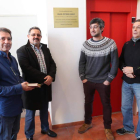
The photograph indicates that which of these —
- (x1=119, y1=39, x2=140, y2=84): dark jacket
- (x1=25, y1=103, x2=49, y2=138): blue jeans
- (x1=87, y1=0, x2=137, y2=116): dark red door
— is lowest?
(x1=25, y1=103, x2=49, y2=138): blue jeans

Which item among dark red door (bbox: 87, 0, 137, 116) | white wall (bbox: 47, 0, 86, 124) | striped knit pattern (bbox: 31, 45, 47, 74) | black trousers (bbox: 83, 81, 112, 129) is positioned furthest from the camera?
dark red door (bbox: 87, 0, 137, 116)

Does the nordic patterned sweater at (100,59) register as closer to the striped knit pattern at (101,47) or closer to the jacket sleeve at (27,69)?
the striped knit pattern at (101,47)

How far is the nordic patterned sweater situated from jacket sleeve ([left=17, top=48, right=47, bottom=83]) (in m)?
0.64

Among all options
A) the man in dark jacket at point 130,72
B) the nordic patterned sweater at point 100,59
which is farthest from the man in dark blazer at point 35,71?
the man in dark jacket at point 130,72

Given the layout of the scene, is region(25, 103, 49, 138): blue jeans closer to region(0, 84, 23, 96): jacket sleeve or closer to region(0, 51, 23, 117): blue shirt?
region(0, 51, 23, 117): blue shirt

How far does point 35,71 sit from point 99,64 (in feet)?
2.83

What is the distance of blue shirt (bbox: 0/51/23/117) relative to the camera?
1.21m

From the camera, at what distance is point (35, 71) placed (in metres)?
1.73

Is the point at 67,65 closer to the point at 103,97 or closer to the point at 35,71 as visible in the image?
the point at 35,71

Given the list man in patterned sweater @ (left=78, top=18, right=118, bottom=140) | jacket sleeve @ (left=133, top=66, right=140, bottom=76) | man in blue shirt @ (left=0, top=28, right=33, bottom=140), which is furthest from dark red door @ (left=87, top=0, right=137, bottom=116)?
man in blue shirt @ (left=0, top=28, right=33, bottom=140)

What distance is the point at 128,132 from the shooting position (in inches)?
82.7

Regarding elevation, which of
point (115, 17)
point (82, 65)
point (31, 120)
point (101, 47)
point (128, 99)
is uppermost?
point (115, 17)

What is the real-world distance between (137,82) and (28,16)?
6.84ft

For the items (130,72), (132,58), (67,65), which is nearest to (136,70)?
(130,72)
